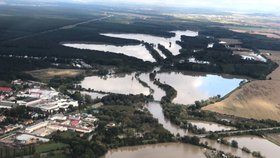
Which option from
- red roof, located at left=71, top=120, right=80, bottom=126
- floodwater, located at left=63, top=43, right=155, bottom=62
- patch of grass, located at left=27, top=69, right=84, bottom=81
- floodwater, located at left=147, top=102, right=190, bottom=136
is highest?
red roof, located at left=71, top=120, right=80, bottom=126

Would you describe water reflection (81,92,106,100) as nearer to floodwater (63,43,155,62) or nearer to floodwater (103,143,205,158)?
floodwater (103,143,205,158)

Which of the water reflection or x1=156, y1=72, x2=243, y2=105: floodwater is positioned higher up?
the water reflection

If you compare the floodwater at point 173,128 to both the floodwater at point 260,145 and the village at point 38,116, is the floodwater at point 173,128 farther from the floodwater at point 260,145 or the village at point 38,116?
the village at point 38,116

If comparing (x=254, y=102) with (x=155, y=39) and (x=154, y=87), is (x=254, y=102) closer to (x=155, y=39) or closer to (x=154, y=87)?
(x=154, y=87)

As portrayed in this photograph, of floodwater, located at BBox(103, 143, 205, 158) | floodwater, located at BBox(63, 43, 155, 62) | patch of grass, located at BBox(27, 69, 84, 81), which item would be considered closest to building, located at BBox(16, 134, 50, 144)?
floodwater, located at BBox(103, 143, 205, 158)

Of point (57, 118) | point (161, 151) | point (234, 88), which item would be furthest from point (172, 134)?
point (234, 88)

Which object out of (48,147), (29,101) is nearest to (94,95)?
(29,101)

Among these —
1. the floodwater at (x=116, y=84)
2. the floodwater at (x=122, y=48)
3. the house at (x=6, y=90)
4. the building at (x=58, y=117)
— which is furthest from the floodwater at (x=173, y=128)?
the floodwater at (x=122, y=48)
